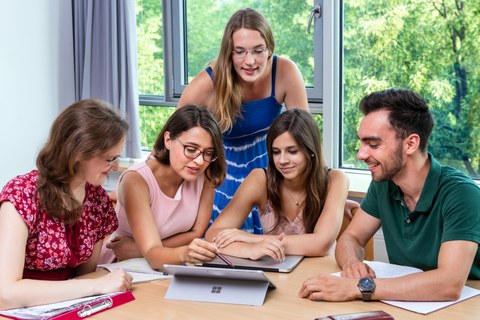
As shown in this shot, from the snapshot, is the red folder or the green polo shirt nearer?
the red folder

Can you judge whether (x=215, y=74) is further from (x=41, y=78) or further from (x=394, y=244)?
(x=41, y=78)

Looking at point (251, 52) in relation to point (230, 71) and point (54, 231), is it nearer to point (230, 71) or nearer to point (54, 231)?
point (230, 71)

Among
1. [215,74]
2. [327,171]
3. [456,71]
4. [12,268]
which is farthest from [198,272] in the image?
[456,71]

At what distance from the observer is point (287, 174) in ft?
8.33

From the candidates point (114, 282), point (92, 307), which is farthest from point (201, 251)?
point (92, 307)

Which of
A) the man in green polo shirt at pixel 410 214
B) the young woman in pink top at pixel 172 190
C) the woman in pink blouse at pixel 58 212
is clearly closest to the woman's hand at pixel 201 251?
the young woman in pink top at pixel 172 190

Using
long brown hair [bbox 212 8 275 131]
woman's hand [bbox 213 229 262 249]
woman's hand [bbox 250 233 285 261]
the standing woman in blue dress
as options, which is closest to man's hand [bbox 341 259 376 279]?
woman's hand [bbox 250 233 285 261]

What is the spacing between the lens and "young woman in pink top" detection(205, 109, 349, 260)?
98.7 inches

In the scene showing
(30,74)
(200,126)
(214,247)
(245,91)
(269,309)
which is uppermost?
(30,74)

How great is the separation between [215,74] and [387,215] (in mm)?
1033

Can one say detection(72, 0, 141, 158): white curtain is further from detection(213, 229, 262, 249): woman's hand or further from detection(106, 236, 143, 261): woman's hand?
detection(213, 229, 262, 249): woman's hand

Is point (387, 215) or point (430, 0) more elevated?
point (430, 0)

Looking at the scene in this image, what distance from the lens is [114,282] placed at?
6.41 ft

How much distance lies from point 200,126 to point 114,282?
0.67 meters
